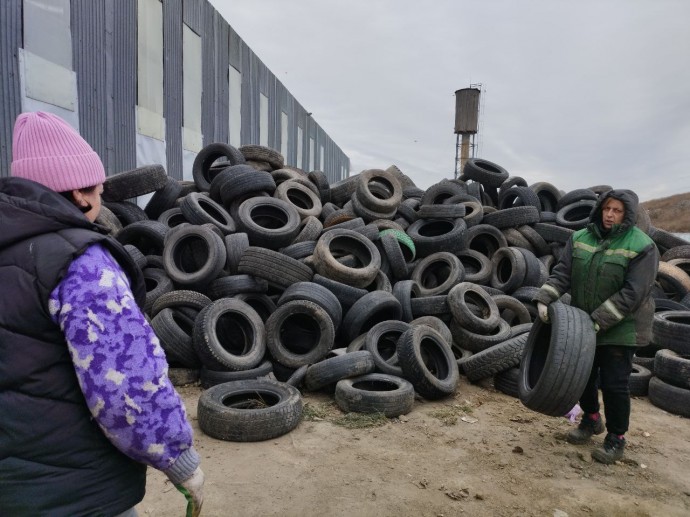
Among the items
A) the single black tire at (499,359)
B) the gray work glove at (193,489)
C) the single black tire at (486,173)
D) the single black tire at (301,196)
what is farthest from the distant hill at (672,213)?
the gray work glove at (193,489)

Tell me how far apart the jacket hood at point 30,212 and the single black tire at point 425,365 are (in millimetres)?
4536

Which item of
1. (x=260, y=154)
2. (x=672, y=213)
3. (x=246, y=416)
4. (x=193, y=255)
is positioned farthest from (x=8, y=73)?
(x=672, y=213)

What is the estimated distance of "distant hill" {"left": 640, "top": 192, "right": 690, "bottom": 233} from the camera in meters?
37.5

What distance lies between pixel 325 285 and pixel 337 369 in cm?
155

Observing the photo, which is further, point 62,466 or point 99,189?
point 99,189

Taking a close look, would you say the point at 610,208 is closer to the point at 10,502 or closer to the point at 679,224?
the point at 10,502

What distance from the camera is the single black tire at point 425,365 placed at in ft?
17.8

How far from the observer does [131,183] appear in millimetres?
8211

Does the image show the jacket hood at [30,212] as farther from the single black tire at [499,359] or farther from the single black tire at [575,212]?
the single black tire at [575,212]

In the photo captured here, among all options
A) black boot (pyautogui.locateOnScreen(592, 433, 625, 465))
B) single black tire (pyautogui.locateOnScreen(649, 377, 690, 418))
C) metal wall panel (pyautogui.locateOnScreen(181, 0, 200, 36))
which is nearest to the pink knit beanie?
black boot (pyautogui.locateOnScreen(592, 433, 625, 465))

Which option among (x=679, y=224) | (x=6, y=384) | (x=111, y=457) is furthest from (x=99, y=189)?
(x=679, y=224)

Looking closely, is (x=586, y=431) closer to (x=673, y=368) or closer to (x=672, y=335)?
(x=673, y=368)

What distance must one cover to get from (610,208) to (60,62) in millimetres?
9462

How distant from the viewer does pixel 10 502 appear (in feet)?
4.53
